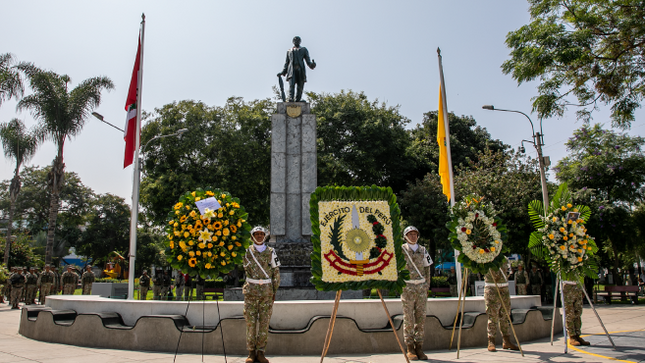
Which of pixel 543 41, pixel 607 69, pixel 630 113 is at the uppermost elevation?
pixel 543 41

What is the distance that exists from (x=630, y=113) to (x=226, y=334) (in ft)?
50.6

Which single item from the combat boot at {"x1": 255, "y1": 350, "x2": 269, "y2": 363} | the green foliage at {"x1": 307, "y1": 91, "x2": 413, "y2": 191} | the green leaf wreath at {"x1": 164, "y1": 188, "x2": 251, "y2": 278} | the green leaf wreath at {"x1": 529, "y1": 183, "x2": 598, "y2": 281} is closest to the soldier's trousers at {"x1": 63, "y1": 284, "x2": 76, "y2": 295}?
the green foliage at {"x1": 307, "y1": 91, "x2": 413, "y2": 191}

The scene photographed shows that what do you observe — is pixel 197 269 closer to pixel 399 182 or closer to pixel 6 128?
pixel 399 182

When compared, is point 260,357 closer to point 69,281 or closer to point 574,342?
point 574,342

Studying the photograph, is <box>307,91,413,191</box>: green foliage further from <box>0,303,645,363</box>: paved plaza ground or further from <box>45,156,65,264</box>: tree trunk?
<box>0,303,645,363</box>: paved plaza ground

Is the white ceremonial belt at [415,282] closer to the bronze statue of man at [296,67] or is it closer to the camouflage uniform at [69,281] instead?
the bronze statue of man at [296,67]

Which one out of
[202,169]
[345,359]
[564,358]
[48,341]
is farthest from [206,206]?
[202,169]

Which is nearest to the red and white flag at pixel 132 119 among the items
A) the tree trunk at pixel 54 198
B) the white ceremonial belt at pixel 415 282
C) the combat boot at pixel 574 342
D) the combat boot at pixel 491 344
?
the white ceremonial belt at pixel 415 282

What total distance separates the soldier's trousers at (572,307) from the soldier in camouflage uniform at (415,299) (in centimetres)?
338

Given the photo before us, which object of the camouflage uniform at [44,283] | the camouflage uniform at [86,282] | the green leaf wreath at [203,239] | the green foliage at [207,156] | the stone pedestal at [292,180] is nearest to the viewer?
the green leaf wreath at [203,239]

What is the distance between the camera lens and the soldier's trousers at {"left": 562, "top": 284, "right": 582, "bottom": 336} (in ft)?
30.0

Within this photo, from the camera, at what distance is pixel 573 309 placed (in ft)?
30.3

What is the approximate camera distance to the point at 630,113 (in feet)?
51.7

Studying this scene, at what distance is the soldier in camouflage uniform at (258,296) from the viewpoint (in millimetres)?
7285
